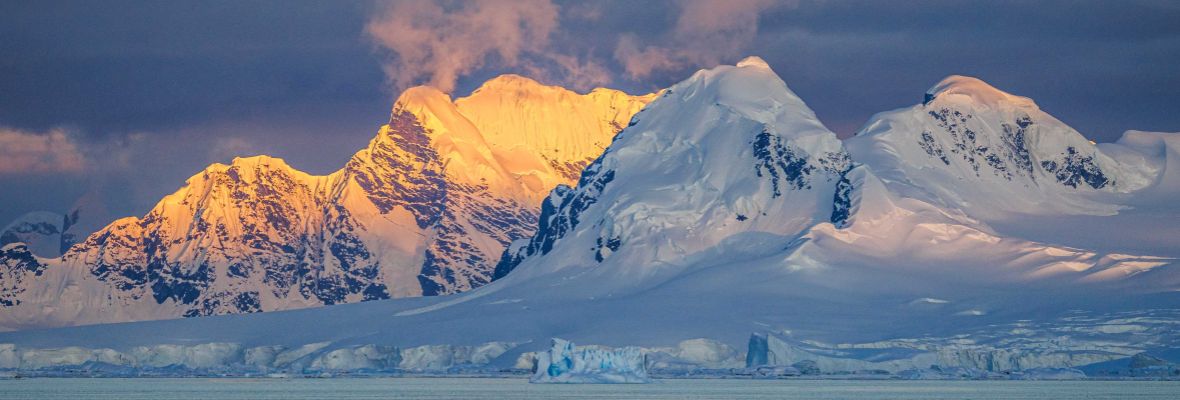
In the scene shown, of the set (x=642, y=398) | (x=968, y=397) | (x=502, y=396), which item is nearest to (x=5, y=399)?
(x=502, y=396)

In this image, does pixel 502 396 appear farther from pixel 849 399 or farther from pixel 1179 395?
pixel 1179 395

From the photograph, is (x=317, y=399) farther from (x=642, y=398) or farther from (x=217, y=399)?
(x=642, y=398)

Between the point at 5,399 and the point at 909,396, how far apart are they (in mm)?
83991

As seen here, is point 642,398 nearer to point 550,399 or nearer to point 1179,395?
point 550,399

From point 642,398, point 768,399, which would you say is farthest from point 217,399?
point 768,399

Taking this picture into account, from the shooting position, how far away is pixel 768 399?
198m

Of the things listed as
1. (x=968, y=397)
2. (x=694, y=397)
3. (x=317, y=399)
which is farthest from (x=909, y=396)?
(x=317, y=399)

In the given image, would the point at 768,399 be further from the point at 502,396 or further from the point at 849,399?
the point at 502,396

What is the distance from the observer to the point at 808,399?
197 m

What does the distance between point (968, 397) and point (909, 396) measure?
5.83 metres

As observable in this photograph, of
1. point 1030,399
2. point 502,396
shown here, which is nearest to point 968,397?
point 1030,399

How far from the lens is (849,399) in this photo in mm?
194500

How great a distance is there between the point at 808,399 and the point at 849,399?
4375 millimetres

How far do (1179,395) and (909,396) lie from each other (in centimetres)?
2565
